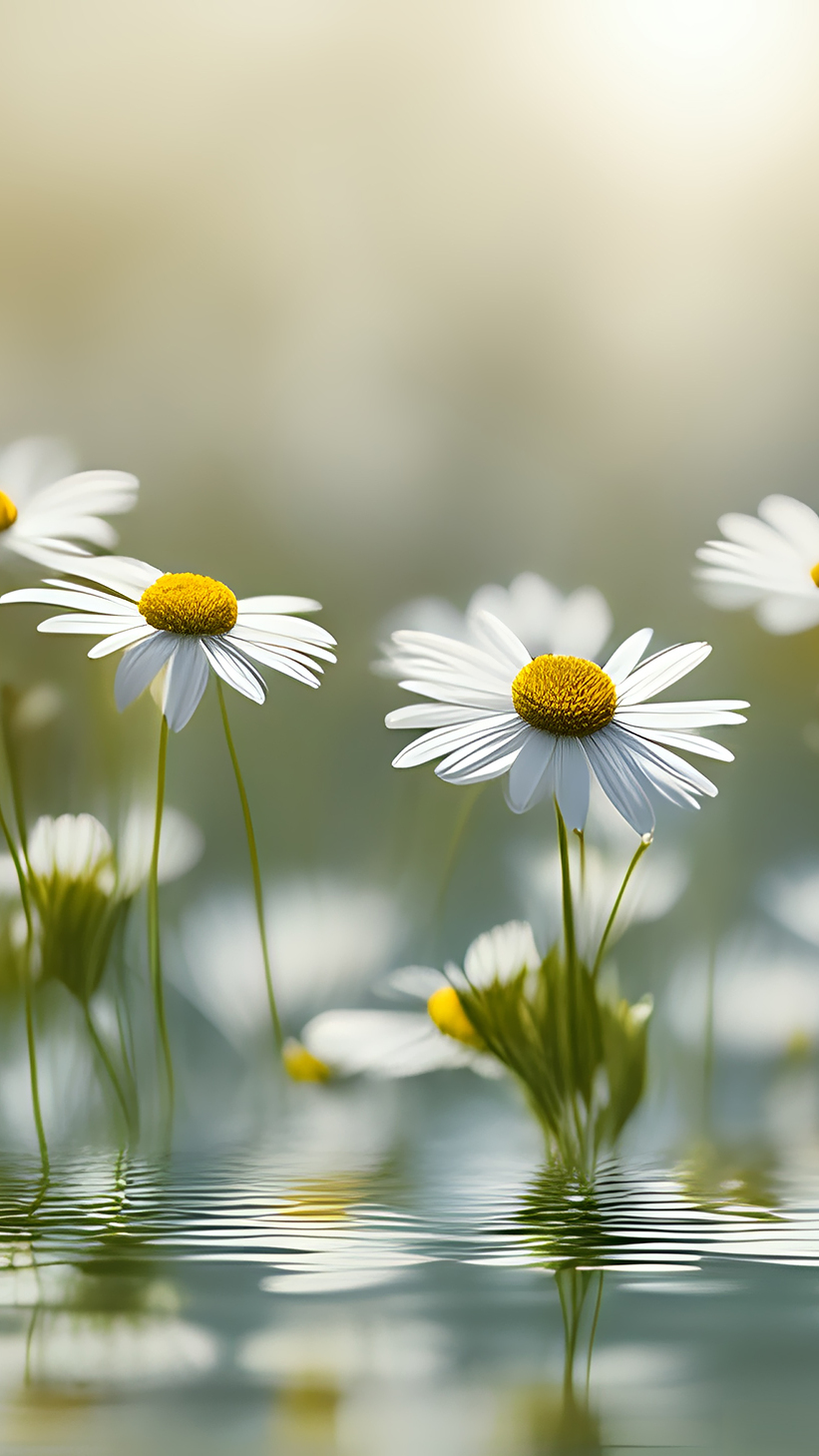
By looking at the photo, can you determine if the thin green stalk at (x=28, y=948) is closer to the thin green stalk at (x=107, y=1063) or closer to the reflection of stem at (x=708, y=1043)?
the thin green stalk at (x=107, y=1063)

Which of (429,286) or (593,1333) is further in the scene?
(429,286)

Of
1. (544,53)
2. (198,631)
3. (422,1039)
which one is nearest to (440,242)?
(544,53)

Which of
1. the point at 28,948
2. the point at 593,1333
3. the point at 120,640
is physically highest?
the point at 120,640

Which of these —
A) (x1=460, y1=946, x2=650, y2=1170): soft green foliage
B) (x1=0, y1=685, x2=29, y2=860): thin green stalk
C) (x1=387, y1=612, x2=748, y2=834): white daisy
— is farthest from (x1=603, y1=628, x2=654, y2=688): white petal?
(x1=0, y1=685, x2=29, y2=860): thin green stalk

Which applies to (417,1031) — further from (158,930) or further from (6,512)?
(6,512)

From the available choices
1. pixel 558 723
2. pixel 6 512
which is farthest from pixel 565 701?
pixel 6 512

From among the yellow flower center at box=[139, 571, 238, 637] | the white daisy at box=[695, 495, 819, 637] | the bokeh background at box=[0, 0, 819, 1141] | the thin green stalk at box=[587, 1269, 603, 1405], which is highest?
the bokeh background at box=[0, 0, 819, 1141]

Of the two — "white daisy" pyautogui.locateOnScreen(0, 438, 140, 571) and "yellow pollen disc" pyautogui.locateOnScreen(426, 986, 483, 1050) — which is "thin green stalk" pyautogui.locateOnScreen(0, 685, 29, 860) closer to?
"white daisy" pyautogui.locateOnScreen(0, 438, 140, 571)
